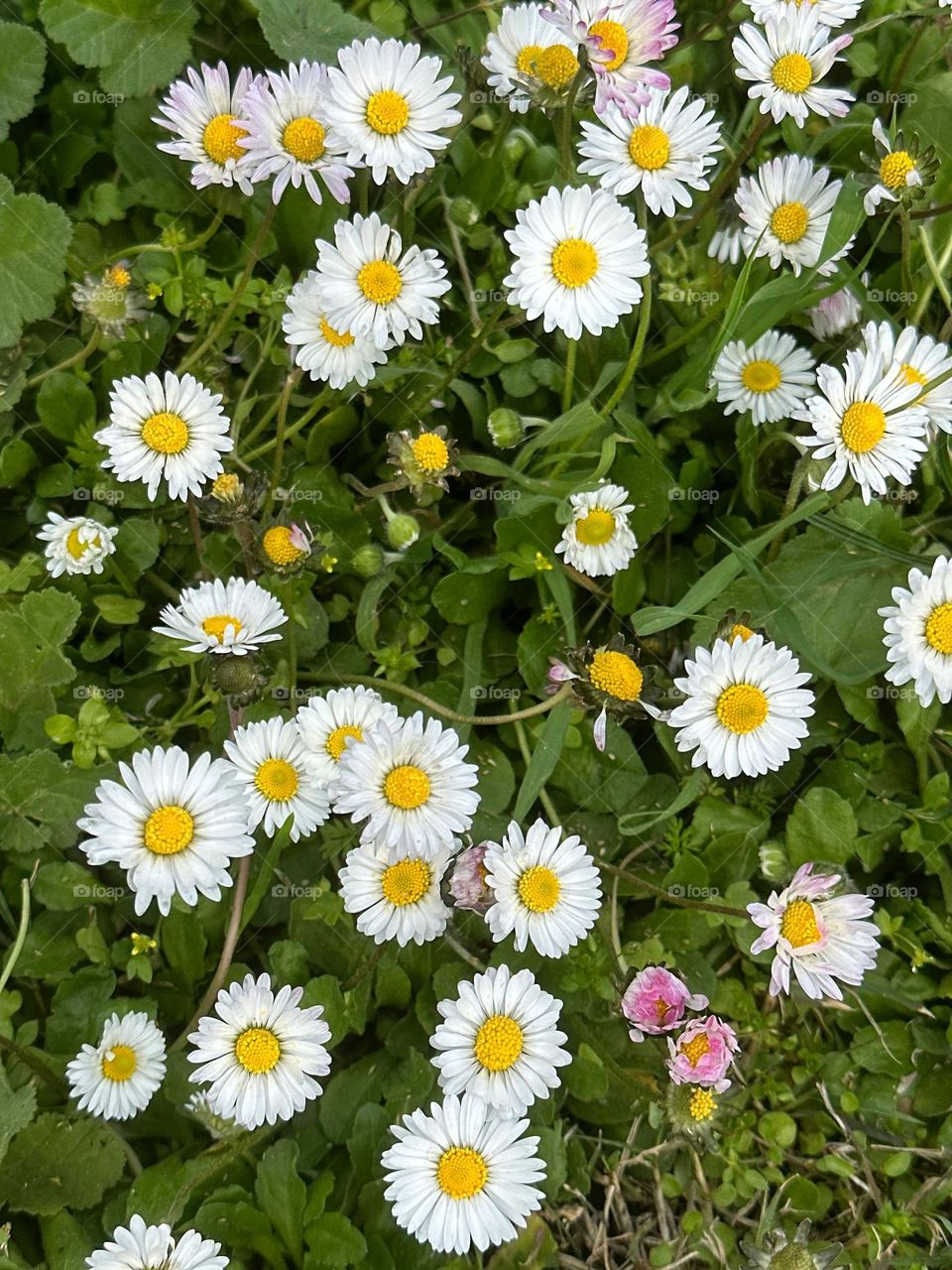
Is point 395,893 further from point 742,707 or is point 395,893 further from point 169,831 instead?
point 742,707

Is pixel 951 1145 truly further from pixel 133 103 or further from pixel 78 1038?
pixel 133 103

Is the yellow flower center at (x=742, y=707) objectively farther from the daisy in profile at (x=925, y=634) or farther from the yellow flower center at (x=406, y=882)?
the yellow flower center at (x=406, y=882)

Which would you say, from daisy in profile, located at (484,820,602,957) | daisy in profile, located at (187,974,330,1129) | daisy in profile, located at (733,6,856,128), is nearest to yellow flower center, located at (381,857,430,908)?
daisy in profile, located at (484,820,602,957)

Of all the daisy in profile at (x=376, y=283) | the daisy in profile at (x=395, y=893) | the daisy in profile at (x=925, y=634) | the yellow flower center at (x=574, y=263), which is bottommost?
the daisy in profile at (x=395, y=893)

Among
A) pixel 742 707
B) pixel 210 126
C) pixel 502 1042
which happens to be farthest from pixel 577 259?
pixel 502 1042

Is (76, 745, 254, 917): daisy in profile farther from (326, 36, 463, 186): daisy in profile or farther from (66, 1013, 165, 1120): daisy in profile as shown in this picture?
(326, 36, 463, 186): daisy in profile

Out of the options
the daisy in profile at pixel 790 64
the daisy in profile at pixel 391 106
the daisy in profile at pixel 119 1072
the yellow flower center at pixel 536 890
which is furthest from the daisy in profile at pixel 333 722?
the daisy in profile at pixel 790 64
